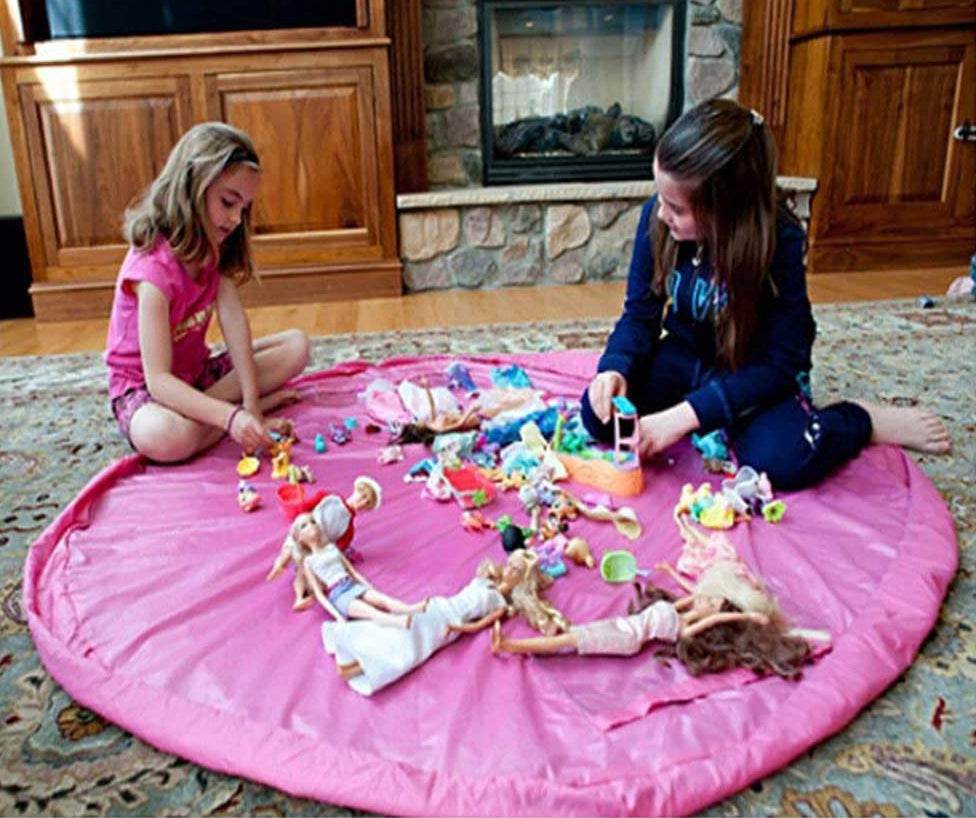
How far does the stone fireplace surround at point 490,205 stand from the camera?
9.04 ft

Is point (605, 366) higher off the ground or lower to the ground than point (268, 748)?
higher

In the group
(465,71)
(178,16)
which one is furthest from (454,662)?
(465,71)

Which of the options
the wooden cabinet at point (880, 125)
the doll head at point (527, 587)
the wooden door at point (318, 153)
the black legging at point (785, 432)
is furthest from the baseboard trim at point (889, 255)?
the doll head at point (527, 587)

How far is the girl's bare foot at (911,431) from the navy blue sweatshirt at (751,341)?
177 mm

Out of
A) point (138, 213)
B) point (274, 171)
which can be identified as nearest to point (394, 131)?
point (274, 171)

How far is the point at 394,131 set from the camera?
2855mm

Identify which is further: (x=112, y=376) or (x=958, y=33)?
(x=958, y=33)

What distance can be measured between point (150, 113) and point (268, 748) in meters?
2.36

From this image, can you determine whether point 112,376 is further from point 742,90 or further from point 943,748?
point 742,90

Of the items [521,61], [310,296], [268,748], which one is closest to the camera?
[268,748]

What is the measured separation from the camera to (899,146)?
9.34 ft

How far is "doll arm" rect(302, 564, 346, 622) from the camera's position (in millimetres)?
837

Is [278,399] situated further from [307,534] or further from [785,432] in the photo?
[785,432]

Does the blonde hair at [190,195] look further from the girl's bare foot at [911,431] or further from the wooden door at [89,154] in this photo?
the wooden door at [89,154]
